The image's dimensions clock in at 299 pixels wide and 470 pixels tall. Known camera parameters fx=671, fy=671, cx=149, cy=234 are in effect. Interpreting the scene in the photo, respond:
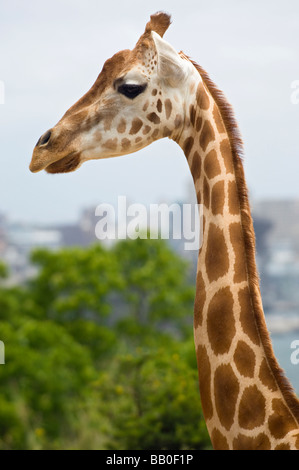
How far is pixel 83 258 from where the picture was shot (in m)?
15.1

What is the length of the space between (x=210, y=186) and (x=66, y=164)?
0.51 metres

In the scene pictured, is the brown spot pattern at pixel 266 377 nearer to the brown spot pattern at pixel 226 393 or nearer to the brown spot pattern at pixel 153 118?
the brown spot pattern at pixel 226 393

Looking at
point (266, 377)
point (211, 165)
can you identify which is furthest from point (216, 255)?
point (266, 377)

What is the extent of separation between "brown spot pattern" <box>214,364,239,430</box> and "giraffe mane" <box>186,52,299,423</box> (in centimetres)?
13

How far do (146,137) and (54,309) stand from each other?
12.8 m

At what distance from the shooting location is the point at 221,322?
2150 millimetres

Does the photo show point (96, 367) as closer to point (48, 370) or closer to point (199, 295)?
point (48, 370)

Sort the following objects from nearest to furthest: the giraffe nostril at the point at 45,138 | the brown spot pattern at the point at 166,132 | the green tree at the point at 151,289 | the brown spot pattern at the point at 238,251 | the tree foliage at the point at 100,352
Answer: the brown spot pattern at the point at 238,251 → the giraffe nostril at the point at 45,138 → the brown spot pattern at the point at 166,132 → the tree foliage at the point at 100,352 → the green tree at the point at 151,289

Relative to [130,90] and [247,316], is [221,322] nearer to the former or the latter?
[247,316]

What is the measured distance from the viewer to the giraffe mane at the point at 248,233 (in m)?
2.04

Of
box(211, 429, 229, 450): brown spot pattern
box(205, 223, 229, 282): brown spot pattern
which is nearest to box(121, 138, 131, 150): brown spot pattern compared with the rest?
box(205, 223, 229, 282): brown spot pattern

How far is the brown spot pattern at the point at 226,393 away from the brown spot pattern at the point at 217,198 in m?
0.51

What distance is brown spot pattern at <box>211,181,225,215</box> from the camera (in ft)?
7.38

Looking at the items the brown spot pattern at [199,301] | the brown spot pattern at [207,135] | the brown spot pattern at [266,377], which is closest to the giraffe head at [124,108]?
the brown spot pattern at [207,135]
